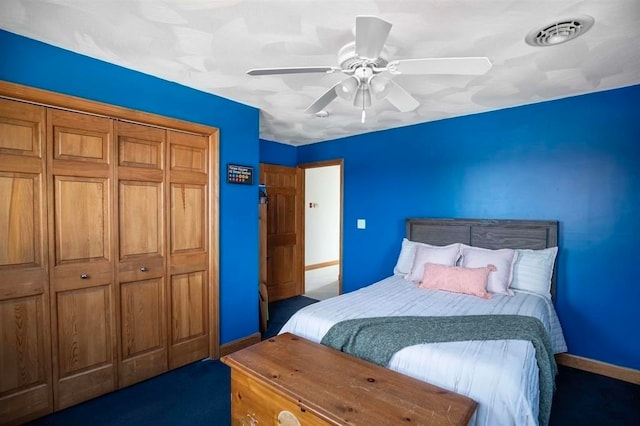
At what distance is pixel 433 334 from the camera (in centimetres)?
178

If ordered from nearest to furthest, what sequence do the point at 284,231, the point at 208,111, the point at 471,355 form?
the point at 471,355, the point at 208,111, the point at 284,231

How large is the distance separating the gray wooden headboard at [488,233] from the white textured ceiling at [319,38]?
3.90 feet

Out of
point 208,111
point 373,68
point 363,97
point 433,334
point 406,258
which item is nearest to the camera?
point 373,68

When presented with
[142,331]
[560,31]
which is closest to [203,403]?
[142,331]

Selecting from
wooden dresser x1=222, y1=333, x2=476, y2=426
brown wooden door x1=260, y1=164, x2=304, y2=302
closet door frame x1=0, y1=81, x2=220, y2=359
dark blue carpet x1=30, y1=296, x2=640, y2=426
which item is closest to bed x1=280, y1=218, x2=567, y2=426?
wooden dresser x1=222, y1=333, x2=476, y2=426

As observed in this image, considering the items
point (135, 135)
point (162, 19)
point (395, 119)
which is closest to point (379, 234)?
point (395, 119)

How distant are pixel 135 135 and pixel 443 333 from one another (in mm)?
2552

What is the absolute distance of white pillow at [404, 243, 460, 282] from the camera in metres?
3.01

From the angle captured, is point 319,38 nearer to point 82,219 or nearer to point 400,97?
point 400,97

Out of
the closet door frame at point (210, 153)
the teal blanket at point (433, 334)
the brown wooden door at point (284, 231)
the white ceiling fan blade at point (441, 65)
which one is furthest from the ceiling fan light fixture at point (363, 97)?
the brown wooden door at point (284, 231)

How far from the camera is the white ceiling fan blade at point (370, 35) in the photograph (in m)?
1.24

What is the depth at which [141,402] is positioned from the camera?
7.22ft

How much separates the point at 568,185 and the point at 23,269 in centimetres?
419

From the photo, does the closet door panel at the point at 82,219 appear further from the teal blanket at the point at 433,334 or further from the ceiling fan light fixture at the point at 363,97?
the ceiling fan light fixture at the point at 363,97
